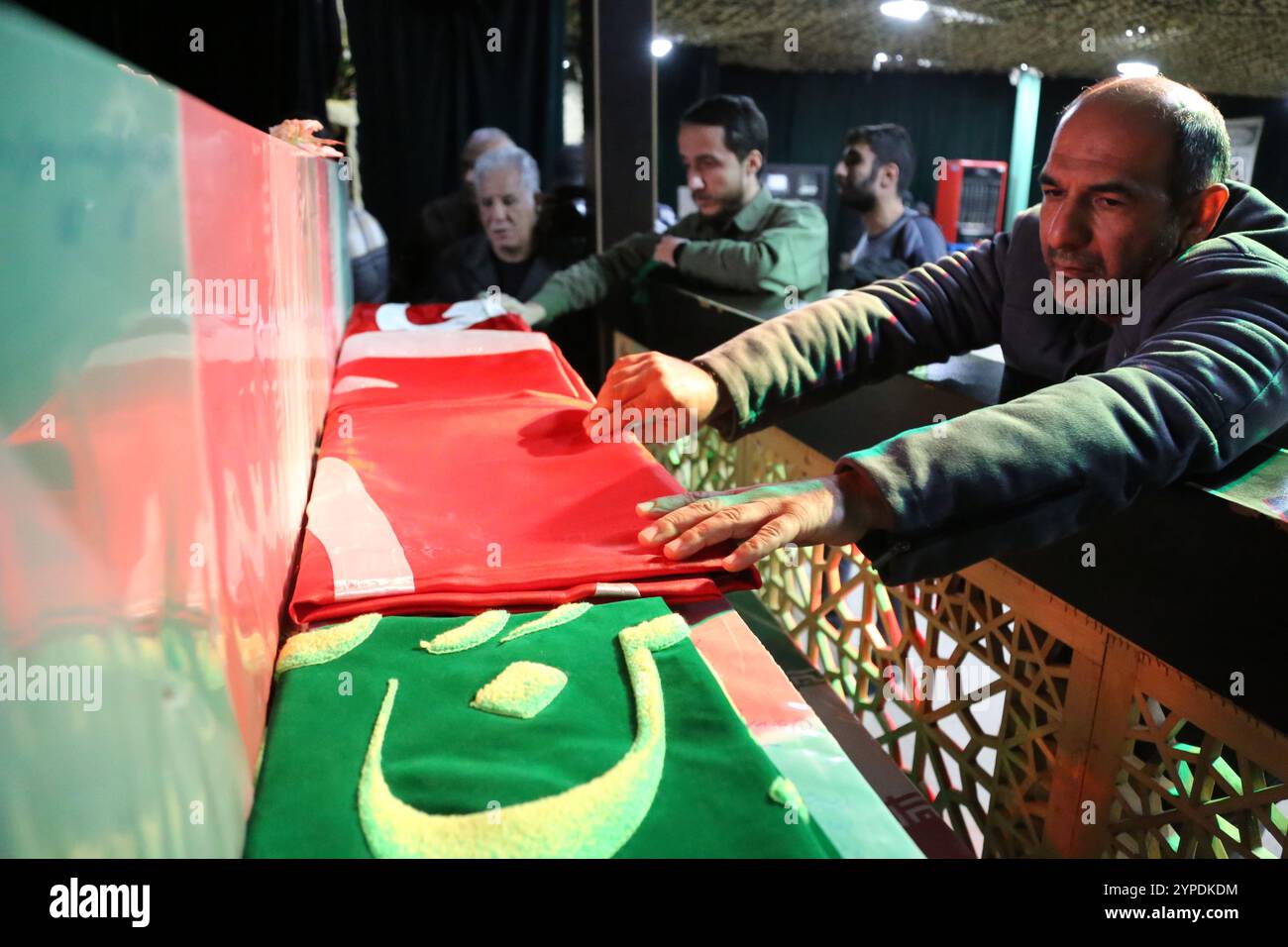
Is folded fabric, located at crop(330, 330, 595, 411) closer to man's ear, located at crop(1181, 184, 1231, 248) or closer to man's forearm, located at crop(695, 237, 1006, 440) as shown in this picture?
man's forearm, located at crop(695, 237, 1006, 440)

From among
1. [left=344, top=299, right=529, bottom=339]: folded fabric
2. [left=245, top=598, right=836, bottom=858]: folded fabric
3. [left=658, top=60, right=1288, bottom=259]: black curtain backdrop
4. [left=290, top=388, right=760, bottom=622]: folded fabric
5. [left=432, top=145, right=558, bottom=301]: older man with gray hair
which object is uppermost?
[left=658, top=60, right=1288, bottom=259]: black curtain backdrop

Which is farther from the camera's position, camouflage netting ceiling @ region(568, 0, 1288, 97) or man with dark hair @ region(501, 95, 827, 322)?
camouflage netting ceiling @ region(568, 0, 1288, 97)

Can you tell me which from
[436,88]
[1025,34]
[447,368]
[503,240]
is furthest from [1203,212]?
[1025,34]

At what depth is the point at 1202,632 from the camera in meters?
0.74

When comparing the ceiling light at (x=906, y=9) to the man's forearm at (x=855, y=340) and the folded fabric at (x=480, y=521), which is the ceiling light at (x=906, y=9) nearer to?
the man's forearm at (x=855, y=340)

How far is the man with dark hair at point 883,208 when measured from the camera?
8.72ft

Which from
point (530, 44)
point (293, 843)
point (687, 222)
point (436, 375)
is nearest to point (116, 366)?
point (293, 843)

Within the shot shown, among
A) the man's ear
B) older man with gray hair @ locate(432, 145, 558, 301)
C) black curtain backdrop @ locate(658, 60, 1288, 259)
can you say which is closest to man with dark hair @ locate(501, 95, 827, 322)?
older man with gray hair @ locate(432, 145, 558, 301)

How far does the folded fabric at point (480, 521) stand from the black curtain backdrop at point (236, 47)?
48 centimetres

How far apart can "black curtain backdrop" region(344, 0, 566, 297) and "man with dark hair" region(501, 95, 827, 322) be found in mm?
854

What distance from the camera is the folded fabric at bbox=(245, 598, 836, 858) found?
0.42 meters

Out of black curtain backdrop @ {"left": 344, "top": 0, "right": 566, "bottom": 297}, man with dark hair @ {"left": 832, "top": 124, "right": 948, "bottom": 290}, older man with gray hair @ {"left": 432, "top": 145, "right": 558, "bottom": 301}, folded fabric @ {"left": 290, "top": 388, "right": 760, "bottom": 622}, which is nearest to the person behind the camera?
folded fabric @ {"left": 290, "top": 388, "right": 760, "bottom": 622}

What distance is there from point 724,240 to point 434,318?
2.39 ft

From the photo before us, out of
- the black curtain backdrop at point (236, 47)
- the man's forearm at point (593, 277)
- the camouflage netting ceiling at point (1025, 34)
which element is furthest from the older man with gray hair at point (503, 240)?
the camouflage netting ceiling at point (1025, 34)
